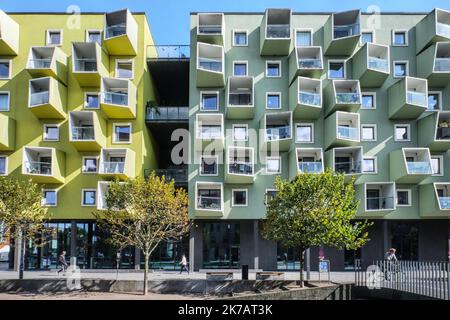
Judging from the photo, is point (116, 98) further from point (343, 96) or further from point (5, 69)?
point (343, 96)

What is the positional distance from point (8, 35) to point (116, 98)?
988 centimetres

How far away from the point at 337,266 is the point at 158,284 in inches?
661

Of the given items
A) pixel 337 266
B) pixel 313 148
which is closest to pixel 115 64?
pixel 313 148

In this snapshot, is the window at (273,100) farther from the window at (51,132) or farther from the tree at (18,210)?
the tree at (18,210)

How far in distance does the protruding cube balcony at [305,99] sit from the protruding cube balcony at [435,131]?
790 centimetres

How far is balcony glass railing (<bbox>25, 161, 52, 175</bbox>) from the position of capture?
3162 centimetres

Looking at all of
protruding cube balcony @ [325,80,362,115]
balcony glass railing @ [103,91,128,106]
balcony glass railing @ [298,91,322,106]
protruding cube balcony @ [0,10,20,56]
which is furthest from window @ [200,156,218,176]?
protruding cube balcony @ [0,10,20,56]

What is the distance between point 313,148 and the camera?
33.1 metres

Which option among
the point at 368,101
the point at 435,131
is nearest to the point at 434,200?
the point at 435,131

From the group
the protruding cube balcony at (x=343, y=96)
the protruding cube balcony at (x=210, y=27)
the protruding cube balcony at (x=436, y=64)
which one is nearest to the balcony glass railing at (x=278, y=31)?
the protruding cube balcony at (x=210, y=27)

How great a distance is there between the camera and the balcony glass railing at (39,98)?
32.0 metres

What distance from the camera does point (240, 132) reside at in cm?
3431

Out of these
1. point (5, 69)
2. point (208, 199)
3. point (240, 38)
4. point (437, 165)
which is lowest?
point (208, 199)

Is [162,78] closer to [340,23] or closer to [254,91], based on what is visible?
[254,91]
